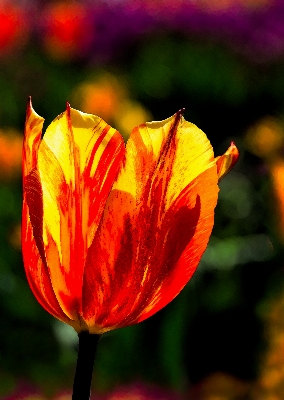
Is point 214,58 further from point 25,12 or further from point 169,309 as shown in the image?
point 169,309

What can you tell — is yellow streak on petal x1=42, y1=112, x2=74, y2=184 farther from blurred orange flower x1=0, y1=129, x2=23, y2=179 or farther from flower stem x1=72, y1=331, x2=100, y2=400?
blurred orange flower x1=0, y1=129, x2=23, y2=179

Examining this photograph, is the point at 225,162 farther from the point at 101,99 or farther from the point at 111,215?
the point at 101,99

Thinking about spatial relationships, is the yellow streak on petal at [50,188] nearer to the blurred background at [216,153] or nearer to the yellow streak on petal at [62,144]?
the yellow streak on petal at [62,144]

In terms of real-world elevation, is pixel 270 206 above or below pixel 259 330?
above

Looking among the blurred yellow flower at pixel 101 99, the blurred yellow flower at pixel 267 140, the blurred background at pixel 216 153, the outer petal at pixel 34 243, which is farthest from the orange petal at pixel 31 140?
the blurred yellow flower at pixel 267 140

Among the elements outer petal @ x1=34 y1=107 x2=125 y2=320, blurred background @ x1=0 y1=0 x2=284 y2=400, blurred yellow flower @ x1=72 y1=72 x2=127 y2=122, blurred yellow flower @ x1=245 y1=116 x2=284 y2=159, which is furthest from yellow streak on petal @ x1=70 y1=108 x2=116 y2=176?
blurred yellow flower @ x1=245 y1=116 x2=284 y2=159

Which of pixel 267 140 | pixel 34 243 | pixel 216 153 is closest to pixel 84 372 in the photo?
pixel 34 243

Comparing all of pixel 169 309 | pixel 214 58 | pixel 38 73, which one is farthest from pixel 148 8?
pixel 169 309
